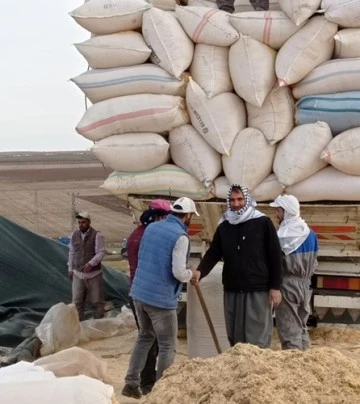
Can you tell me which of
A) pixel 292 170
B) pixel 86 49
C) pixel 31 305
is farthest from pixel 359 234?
pixel 31 305

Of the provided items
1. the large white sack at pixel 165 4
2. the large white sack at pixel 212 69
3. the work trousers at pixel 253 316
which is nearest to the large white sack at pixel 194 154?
the large white sack at pixel 212 69

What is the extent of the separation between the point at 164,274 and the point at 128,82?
2003 mm

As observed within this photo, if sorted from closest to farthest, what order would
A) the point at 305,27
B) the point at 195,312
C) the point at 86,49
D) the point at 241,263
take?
1. the point at 241,263
2. the point at 195,312
3. the point at 305,27
4. the point at 86,49

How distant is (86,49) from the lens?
6.79 meters

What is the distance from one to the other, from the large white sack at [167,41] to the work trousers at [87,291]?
97.2 inches

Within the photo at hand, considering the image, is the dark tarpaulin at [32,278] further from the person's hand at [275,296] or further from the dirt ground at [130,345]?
the person's hand at [275,296]

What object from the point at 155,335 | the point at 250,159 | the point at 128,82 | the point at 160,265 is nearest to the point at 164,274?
the point at 160,265

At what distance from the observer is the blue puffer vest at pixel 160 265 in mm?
5188

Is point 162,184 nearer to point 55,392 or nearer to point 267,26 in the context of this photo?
point 267,26

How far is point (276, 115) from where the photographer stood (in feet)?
20.6

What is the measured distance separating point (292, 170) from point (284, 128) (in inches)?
14.0

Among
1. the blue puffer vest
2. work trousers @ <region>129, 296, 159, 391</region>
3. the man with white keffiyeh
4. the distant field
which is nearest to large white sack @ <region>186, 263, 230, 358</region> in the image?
work trousers @ <region>129, 296, 159, 391</region>

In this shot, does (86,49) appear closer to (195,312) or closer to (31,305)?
(195,312)

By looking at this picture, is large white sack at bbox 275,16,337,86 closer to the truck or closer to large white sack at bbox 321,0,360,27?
large white sack at bbox 321,0,360,27
